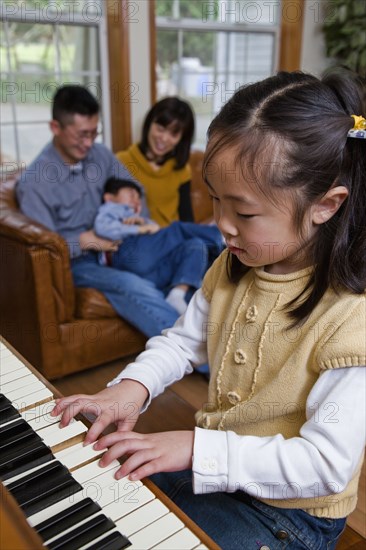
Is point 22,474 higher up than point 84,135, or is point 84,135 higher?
point 84,135

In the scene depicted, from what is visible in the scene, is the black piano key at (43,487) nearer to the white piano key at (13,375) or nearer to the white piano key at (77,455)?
the white piano key at (77,455)

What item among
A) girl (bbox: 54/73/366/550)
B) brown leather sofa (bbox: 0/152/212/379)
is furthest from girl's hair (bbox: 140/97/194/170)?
girl (bbox: 54/73/366/550)

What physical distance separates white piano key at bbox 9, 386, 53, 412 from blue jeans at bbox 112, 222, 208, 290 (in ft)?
6.23

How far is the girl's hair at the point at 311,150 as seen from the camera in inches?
33.3

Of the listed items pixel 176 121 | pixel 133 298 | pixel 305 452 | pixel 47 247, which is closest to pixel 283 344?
pixel 305 452

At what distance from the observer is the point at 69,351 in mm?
2537

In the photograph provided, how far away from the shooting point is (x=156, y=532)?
702 mm

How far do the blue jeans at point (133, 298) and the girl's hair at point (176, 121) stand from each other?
105cm

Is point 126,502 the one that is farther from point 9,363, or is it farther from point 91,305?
point 91,305

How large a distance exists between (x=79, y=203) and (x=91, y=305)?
2.04 feet

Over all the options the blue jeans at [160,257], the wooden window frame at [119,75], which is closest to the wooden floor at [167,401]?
the blue jeans at [160,257]

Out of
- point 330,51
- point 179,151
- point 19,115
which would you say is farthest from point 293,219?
point 330,51

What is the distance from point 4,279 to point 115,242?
2.10 feet

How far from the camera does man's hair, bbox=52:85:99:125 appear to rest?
2769 mm
